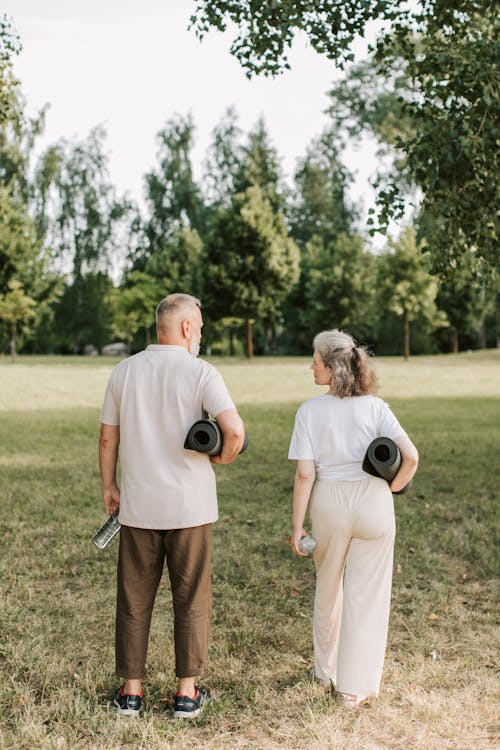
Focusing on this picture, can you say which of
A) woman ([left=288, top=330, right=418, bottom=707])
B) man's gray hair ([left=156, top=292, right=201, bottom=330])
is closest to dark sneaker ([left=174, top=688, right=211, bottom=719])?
woman ([left=288, top=330, right=418, bottom=707])

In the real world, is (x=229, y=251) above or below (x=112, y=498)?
above

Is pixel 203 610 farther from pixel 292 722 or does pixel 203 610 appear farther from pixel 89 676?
pixel 89 676

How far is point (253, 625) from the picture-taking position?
5.40m

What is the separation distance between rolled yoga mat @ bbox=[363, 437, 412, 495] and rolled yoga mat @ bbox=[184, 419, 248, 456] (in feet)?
2.57

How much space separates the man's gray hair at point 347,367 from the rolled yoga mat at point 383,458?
314mm

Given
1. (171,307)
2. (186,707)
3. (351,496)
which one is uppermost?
(171,307)

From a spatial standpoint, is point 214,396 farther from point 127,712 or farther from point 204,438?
point 127,712

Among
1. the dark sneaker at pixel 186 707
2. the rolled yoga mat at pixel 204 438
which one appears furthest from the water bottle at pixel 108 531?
the dark sneaker at pixel 186 707

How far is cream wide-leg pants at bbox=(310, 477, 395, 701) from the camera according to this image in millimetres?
4012

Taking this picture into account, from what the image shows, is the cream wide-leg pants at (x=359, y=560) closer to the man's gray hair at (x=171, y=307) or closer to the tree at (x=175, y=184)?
the man's gray hair at (x=171, y=307)

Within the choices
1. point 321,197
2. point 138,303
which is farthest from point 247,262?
point 321,197

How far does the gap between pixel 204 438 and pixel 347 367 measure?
866mm

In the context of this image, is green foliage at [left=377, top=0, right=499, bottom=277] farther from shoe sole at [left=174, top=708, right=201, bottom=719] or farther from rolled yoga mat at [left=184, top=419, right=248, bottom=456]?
shoe sole at [left=174, top=708, right=201, bottom=719]

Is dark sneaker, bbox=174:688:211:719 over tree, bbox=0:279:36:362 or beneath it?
beneath
